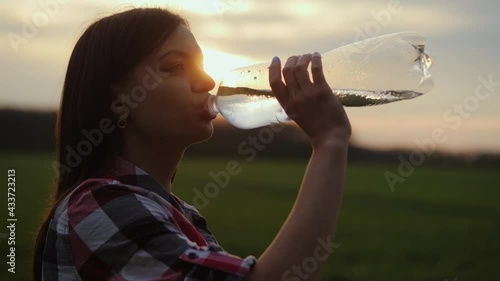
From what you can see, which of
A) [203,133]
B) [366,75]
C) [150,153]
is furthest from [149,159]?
[366,75]

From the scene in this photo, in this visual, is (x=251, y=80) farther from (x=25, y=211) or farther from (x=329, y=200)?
(x=25, y=211)

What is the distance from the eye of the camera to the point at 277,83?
1237 millimetres

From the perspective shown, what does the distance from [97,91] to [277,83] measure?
1.33ft

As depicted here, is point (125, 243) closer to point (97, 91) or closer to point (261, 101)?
point (97, 91)

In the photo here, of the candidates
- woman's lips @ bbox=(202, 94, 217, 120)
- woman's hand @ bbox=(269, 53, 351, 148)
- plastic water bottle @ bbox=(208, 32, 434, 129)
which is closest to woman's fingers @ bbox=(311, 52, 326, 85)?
woman's hand @ bbox=(269, 53, 351, 148)

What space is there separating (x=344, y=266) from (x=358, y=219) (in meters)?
7.08

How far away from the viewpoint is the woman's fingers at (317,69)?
1203mm

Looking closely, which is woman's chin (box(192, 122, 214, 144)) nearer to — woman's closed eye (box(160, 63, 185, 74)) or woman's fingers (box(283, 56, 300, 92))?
woman's closed eye (box(160, 63, 185, 74))

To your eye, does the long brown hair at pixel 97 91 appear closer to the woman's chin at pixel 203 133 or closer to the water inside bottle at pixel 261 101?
the woman's chin at pixel 203 133

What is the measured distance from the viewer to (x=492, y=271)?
910 cm

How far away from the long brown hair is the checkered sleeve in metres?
0.22

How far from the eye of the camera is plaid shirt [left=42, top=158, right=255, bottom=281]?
111cm

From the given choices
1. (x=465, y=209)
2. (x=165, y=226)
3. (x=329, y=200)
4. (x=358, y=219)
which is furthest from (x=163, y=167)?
(x=465, y=209)

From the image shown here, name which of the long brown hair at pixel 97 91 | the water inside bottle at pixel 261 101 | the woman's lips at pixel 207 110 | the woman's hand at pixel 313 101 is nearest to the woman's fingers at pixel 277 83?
the woman's hand at pixel 313 101
